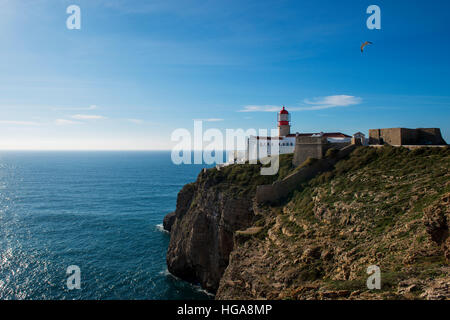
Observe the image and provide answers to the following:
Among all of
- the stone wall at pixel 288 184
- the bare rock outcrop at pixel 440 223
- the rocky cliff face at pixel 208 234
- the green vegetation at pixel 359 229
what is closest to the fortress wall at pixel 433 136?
the green vegetation at pixel 359 229

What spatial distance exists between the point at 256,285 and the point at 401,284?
12270mm

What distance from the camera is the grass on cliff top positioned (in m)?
39.3

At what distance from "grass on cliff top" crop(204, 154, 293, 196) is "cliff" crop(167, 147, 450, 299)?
0.83 ft

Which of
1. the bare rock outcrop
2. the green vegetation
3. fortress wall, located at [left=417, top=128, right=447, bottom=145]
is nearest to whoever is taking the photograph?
the bare rock outcrop

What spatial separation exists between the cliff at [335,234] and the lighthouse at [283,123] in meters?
14.0

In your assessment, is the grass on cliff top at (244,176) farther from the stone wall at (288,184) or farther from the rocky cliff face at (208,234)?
the stone wall at (288,184)

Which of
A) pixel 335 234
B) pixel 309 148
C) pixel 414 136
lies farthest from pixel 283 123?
pixel 335 234

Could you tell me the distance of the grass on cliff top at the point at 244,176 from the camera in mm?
39312

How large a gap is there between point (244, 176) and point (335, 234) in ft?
69.1

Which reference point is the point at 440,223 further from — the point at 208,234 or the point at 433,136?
the point at 208,234

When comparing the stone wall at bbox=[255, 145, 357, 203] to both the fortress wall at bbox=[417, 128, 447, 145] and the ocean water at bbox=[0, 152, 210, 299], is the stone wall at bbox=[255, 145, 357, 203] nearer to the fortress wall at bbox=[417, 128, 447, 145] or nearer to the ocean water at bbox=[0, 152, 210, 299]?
the fortress wall at bbox=[417, 128, 447, 145]

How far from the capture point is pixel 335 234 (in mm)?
22438

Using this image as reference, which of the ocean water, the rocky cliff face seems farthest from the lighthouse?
the ocean water

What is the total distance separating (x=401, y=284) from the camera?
12016 millimetres
